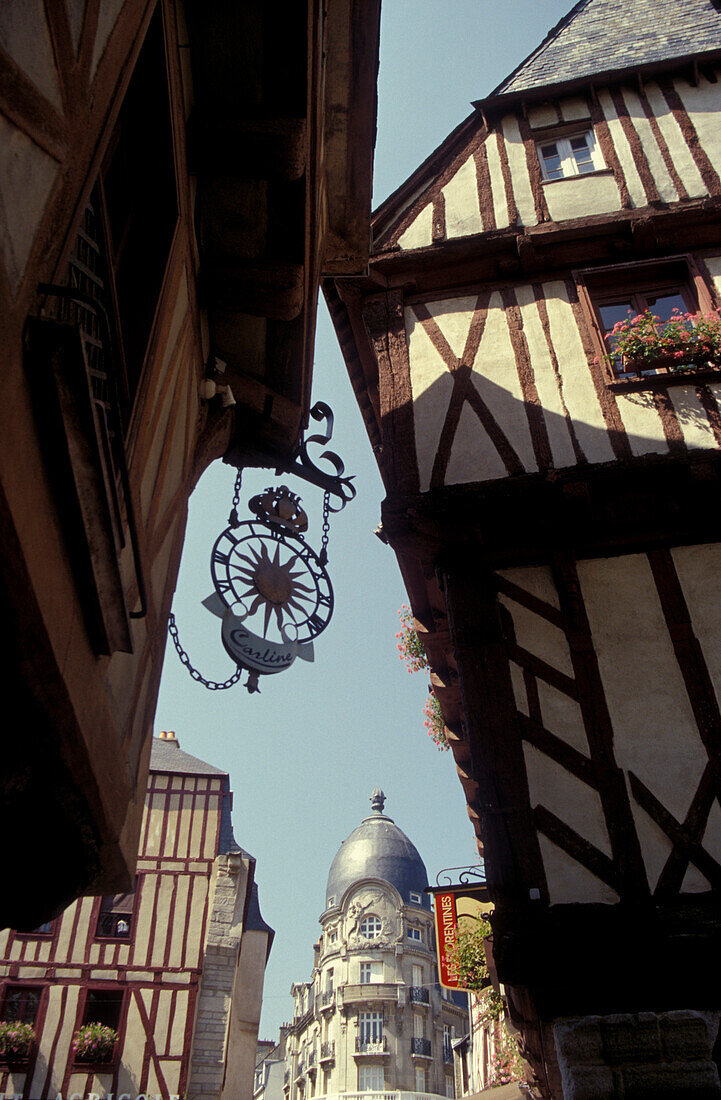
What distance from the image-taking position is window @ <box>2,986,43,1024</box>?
1361 cm

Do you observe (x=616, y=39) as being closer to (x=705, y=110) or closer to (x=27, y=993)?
(x=705, y=110)

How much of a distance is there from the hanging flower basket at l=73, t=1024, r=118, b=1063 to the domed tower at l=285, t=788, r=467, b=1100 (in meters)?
28.2

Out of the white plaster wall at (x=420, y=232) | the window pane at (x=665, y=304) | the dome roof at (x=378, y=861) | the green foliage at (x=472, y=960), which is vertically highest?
the dome roof at (x=378, y=861)

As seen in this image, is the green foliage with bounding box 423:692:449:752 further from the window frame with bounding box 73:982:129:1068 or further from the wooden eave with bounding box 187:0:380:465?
the window frame with bounding box 73:982:129:1068

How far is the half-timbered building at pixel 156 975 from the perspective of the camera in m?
13.1

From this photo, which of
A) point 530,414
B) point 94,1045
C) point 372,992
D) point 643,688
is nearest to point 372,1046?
point 372,992

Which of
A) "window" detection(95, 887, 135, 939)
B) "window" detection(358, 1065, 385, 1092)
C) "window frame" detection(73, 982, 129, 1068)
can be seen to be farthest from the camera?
"window" detection(358, 1065, 385, 1092)

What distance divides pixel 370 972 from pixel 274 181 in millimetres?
43958

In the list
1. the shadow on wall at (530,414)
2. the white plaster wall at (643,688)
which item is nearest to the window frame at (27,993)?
the shadow on wall at (530,414)

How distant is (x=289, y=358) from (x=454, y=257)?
2.76 meters

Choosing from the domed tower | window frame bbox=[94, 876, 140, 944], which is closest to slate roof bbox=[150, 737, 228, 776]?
window frame bbox=[94, 876, 140, 944]

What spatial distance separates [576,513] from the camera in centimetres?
573

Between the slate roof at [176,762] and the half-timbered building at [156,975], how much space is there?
104mm

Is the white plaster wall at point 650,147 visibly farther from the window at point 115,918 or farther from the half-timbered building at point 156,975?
the window at point 115,918
